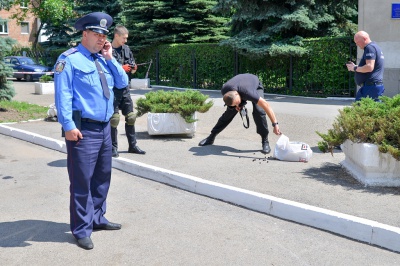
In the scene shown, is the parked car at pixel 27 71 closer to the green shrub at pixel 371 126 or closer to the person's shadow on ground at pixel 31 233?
the green shrub at pixel 371 126

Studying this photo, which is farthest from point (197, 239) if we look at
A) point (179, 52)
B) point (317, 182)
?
point (179, 52)

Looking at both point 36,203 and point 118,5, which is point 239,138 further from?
point 118,5

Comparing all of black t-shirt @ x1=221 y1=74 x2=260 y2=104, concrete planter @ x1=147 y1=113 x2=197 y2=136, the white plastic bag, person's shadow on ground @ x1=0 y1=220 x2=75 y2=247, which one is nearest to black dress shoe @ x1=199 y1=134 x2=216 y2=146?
concrete planter @ x1=147 y1=113 x2=197 y2=136

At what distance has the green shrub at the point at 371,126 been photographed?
620 centimetres

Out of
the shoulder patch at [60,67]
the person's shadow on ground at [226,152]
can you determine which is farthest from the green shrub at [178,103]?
the shoulder patch at [60,67]

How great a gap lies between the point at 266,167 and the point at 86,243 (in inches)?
134

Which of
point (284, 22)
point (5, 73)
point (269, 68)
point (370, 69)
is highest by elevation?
point (284, 22)

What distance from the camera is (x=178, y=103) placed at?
10.1 metres

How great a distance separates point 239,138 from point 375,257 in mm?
6003

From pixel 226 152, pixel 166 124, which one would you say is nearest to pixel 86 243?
pixel 226 152

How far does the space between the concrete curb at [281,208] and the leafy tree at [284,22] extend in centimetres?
1124

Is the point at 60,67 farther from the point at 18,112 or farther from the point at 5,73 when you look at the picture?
the point at 5,73

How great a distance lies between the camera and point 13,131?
1157 centimetres

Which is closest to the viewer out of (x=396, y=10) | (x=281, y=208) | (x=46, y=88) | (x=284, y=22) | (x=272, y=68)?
(x=281, y=208)
